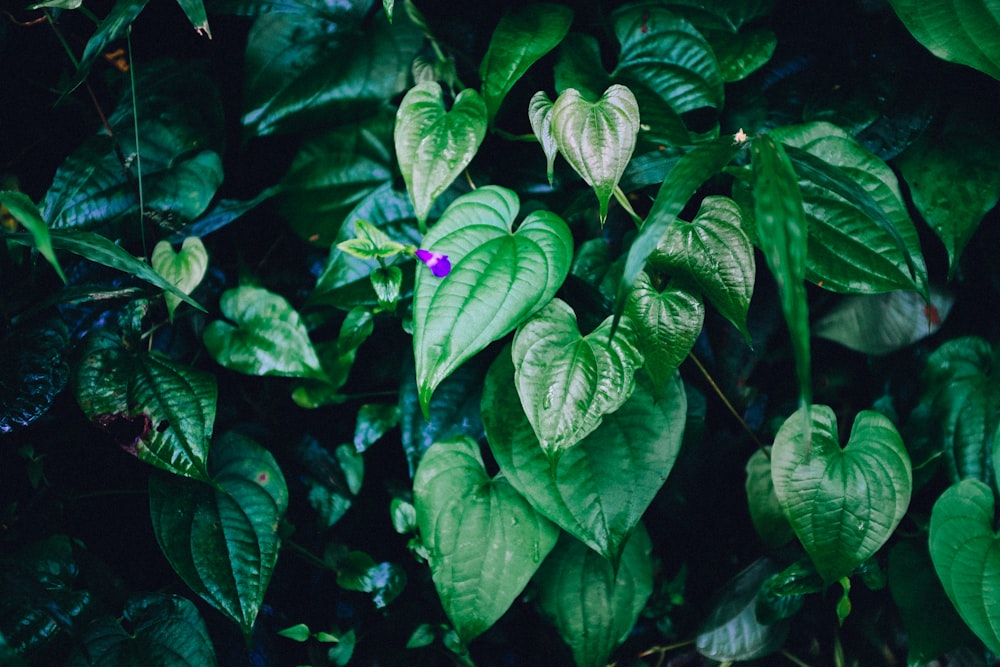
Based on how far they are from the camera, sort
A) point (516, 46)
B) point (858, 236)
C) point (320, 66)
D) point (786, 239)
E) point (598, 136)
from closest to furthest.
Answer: point (786, 239) → point (598, 136) → point (858, 236) → point (516, 46) → point (320, 66)

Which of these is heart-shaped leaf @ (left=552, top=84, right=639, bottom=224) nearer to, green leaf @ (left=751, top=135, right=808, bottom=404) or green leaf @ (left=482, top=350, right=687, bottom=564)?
green leaf @ (left=751, top=135, right=808, bottom=404)

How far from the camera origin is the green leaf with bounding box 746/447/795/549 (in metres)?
0.96

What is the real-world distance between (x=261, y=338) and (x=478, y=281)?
40 cm

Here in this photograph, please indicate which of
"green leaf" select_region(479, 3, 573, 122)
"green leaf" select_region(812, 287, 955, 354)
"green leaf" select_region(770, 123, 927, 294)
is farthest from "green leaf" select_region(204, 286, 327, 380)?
"green leaf" select_region(812, 287, 955, 354)

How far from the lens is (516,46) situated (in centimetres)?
90

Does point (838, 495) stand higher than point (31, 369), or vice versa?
point (31, 369)

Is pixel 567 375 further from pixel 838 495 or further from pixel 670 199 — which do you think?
pixel 838 495

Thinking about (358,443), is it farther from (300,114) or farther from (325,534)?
(300,114)

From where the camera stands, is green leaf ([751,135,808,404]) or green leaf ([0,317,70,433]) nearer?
green leaf ([751,135,808,404])

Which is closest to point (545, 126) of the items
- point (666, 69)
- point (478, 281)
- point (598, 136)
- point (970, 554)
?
point (598, 136)

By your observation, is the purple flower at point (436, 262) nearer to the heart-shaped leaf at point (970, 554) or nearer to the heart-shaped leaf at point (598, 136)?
the heart-shaped leaf at point (598, 136)

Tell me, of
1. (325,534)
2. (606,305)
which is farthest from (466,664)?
(606,305)

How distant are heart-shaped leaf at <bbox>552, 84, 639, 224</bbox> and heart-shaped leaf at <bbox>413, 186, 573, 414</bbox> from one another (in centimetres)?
9

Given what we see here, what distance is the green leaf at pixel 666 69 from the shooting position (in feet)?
2.96
